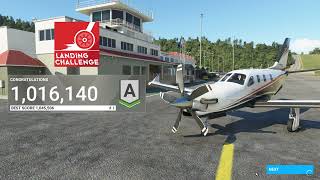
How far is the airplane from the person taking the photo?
9.84 metres

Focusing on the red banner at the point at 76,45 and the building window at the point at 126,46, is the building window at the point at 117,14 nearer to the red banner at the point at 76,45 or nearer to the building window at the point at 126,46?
the building window at the point at 126,46

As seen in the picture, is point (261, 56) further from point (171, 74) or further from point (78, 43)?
point (78, 43)

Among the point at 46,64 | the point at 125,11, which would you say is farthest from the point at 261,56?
the point at 46,64

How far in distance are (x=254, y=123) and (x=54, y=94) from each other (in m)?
10.3

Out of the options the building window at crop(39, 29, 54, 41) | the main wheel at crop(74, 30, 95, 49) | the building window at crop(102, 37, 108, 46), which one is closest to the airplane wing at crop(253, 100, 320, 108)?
the main wheel at crop(74, 30, 95, 49)

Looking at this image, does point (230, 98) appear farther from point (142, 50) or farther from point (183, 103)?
point (142, 50)

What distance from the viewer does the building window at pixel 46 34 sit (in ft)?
103

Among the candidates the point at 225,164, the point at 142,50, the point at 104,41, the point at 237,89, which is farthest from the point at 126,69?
the point at 225,164

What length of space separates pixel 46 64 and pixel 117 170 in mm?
28436

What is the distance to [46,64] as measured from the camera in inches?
1249

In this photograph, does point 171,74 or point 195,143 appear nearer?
point 195,143

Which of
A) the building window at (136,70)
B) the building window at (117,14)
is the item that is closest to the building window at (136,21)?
the building window at (117,14)

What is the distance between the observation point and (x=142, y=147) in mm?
9094

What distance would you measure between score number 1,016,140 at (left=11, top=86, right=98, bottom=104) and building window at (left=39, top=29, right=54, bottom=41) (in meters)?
21.1
